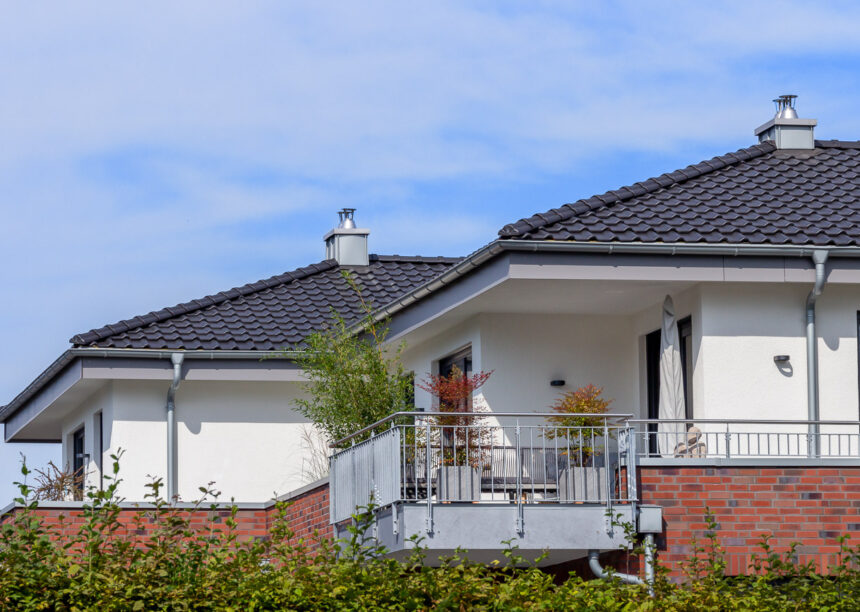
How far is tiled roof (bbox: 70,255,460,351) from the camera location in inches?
859

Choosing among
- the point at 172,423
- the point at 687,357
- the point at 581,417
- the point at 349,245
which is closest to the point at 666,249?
the point at 687,357

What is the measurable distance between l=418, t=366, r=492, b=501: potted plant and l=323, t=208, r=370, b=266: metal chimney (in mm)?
8591

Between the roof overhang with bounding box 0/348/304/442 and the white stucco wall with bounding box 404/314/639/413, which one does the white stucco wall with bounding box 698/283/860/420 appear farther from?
the roof overhang with bounding box 0/348/304/442

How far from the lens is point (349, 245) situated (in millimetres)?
27234

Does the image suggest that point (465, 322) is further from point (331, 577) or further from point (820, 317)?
point (331, 577)

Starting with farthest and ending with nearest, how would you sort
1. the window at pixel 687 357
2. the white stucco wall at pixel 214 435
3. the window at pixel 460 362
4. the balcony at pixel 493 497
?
the white stucco wall at pixel 214 435 < the window at pixel 460 362 < the window at pixel 687 357 < the balcony at pixel 493 497

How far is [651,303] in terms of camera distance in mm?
17875

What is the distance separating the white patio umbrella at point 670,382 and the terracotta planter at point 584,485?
2068 millimetres

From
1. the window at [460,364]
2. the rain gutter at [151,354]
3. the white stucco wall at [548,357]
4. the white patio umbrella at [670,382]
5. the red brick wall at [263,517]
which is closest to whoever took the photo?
the white patio umbrella at [670,382]

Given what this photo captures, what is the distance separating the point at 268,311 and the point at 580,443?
10.1 m

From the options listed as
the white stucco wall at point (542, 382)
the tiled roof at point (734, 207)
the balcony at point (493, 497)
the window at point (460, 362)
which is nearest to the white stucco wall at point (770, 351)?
the white stucco wall at point (542, 382)

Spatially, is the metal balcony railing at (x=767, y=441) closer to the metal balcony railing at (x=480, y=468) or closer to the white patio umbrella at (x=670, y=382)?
the white patio umbrella at (x=670, y=382)

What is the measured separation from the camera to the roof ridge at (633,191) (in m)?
15.9

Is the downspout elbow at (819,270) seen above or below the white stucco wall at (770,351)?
above
